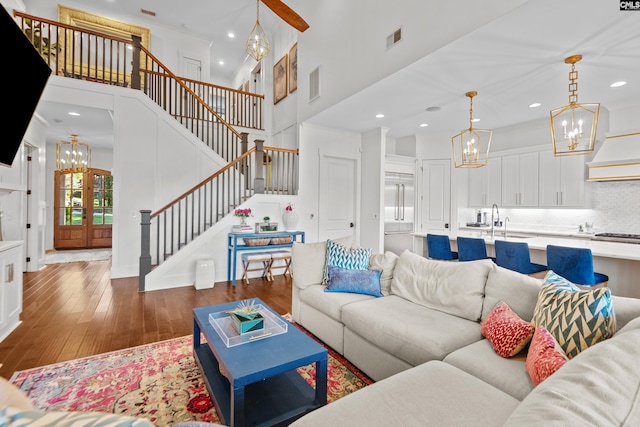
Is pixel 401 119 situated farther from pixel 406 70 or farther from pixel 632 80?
pixel 632 80

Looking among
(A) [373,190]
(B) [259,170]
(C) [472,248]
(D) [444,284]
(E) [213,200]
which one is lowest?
(D) [444,284]

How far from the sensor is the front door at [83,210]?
27.4 feet

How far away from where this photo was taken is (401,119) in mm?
5605

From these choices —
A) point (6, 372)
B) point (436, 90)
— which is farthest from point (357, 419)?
point (436, 90)

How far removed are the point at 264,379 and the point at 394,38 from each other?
3.88 m

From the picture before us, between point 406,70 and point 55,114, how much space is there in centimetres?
638

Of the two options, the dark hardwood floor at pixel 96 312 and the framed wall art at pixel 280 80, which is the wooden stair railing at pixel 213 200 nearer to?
the dark hardwood floor at pixel 96 312

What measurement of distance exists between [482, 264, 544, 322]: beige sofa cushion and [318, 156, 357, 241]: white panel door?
4.30m

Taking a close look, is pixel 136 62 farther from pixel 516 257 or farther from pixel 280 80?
pixel 516 257

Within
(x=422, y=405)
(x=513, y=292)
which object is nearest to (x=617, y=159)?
(x=513, y=292)

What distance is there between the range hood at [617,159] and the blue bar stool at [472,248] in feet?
8.74

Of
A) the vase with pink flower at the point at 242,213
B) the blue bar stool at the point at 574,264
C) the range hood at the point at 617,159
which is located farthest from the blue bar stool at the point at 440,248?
the vase with pink flower at the point at 242,213

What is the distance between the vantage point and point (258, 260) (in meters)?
5.14

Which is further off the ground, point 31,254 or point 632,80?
point 632,80
